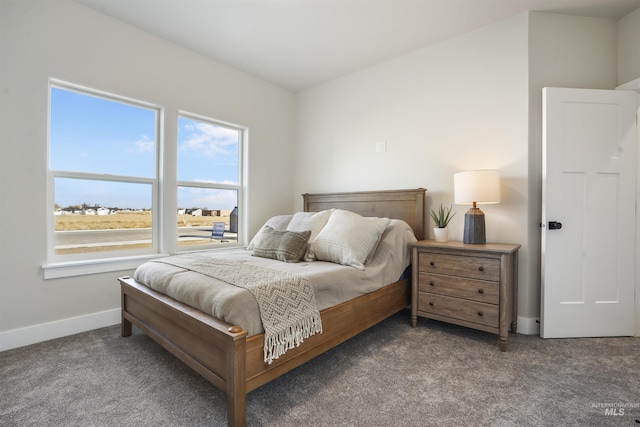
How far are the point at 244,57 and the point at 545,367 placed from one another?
151 inches

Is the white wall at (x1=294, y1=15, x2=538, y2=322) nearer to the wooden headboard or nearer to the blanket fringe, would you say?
the wooden headboard

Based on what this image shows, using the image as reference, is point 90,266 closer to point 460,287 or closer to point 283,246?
point 283,246

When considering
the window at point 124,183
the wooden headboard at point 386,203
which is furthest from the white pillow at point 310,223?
the window at point 124,183

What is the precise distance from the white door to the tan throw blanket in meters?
1.98

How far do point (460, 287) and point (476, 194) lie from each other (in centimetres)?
76

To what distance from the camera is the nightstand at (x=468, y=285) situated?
221cm

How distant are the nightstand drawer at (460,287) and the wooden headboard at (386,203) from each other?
601mm

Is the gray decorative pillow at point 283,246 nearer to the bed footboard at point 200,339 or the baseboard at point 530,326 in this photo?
the bed footboard at point 200,339

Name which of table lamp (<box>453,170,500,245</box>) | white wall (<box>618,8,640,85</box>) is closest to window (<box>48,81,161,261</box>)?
table lamp (<box>453,170,500,245</box>)

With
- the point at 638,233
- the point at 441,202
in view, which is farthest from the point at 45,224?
the point at 638,233

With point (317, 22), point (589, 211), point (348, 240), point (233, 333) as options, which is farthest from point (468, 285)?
point (317, 22)

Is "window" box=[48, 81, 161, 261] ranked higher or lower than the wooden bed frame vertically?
higher

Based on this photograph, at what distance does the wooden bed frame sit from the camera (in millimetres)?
1395

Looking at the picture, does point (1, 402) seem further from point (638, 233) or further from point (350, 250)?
point (638, 233)
